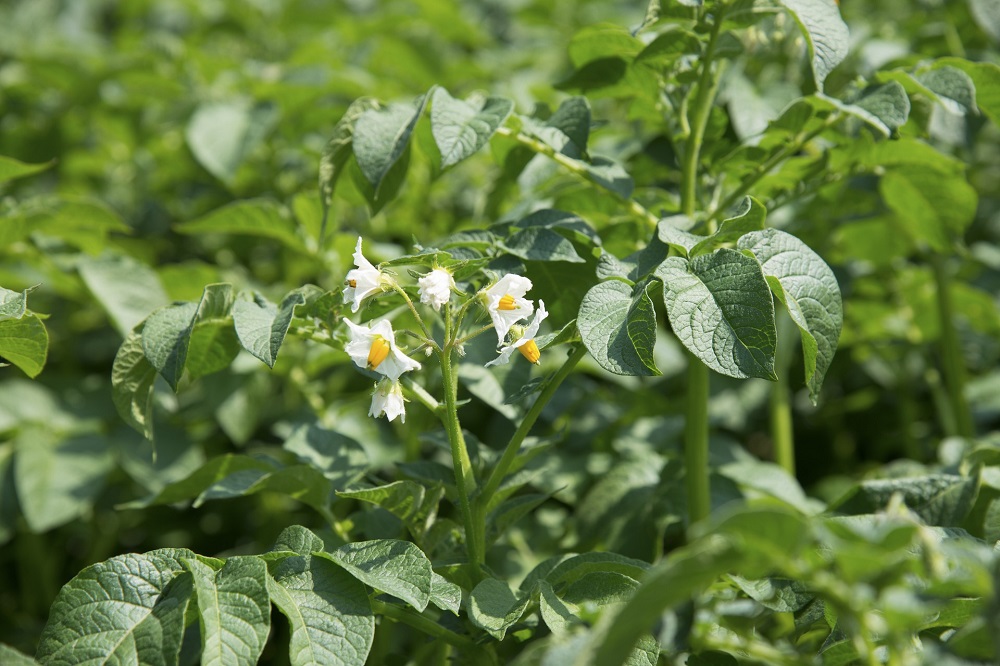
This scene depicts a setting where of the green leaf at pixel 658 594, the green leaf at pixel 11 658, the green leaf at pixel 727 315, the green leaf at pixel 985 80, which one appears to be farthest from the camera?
the green leaf at pixel 985 80

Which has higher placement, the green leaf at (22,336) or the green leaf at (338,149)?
the green leaf at (338,149)

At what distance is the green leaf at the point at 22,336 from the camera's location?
Result: 3.40ft

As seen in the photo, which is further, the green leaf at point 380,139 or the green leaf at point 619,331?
the green leaf at point 380,139

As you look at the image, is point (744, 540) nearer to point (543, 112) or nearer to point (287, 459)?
point (543, 112)

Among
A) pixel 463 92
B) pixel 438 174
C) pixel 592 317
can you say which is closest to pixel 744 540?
pixel 592 317

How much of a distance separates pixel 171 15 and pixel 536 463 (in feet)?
8.90

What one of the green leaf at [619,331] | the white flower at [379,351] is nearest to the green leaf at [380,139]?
the white flower at [379,351]

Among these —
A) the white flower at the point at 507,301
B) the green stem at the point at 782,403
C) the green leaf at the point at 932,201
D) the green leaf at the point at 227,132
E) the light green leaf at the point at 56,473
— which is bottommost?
the light green leaf at the point at 56,473

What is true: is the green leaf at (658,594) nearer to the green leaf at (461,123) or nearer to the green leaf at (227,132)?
the green leaf at (461,123)

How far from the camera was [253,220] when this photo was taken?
1.51m

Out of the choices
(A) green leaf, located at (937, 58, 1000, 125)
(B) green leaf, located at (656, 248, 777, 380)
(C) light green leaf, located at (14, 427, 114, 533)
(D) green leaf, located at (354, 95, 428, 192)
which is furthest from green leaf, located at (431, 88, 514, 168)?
(C) light green leaf, located at (14, 427, 114, 533)

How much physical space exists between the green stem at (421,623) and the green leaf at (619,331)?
39cm

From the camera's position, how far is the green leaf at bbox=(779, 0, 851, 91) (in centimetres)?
110

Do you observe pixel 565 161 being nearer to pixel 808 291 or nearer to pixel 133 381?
pixel 808 291
